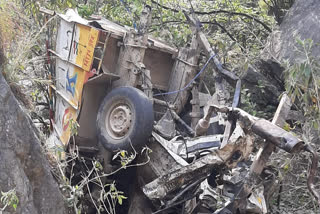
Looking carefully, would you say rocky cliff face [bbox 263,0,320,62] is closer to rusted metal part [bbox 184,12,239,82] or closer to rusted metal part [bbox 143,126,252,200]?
rusted metal part [bbox 184,12,239,82]

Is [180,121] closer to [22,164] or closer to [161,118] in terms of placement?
[161,118]

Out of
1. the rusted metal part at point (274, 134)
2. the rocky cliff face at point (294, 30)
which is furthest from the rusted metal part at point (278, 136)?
the rocky cliff face at point (294, 30)

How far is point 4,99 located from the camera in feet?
12.4

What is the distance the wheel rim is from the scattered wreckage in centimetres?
1

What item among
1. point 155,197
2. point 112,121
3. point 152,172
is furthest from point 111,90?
point 155,197

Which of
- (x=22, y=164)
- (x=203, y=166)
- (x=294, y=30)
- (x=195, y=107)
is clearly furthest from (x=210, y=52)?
(x=22, y=164)

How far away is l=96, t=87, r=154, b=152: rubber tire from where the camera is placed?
580cm

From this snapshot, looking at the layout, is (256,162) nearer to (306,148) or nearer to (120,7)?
(306,148)

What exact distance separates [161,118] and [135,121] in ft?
2.87

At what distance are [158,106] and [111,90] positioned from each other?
2.62 feet

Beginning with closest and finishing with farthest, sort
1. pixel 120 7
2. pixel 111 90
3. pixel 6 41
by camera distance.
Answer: pixel 6 41 → pixel 111 90 → pixel 120 7

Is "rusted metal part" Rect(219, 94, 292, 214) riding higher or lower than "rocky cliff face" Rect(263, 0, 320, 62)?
lower

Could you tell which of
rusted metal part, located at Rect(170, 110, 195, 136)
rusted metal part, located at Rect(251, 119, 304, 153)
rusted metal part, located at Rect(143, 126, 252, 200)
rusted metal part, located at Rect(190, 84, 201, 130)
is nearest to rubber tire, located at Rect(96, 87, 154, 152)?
rusted metal part, located at Rect(143, 126, 252, 200)

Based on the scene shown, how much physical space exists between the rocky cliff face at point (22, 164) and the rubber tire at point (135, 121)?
1.74m
